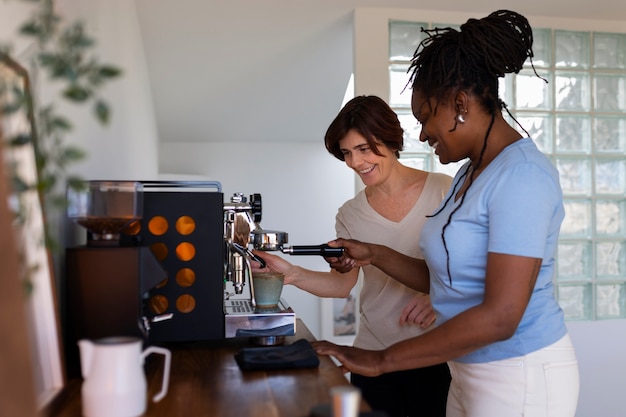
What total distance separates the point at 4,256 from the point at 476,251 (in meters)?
0.90

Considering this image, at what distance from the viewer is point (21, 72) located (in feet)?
2.93

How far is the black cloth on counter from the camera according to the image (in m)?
1.20

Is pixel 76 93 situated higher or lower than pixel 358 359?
higher

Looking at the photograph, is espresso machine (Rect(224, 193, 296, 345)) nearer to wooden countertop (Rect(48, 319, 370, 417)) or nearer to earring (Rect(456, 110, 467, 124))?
wooden countertop (Rect(48, 319, 370, 417))

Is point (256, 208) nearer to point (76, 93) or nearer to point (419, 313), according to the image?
point (419, 313)

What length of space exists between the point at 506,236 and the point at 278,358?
48 cm

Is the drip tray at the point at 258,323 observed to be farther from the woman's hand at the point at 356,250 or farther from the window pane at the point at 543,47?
the window pane at the point at 543,47

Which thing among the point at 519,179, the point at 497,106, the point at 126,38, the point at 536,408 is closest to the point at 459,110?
the point at 497,106

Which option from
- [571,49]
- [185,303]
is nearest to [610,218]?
[571,49]

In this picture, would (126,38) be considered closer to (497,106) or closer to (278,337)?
(278,337)

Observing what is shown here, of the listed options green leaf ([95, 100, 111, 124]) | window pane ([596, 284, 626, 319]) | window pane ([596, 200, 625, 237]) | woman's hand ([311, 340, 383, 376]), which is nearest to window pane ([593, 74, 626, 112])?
window pane ([596, 200, 625, 237])

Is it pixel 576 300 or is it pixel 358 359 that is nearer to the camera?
pixel 358 359

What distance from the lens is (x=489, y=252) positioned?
1156 mm

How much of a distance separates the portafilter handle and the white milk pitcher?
0.69m
